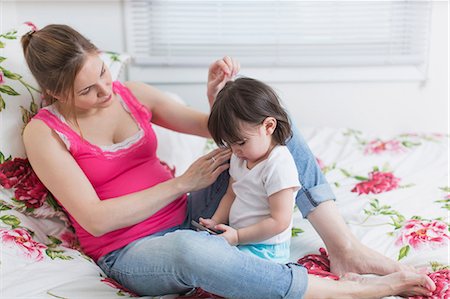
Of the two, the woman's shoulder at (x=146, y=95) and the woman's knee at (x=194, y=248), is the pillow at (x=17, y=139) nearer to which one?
the woman's shoulder at (x=146, y=95)

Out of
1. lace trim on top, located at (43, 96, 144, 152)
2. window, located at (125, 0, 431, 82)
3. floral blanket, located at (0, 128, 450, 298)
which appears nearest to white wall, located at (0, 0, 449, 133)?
window, located at (125, 0, 431, 82)

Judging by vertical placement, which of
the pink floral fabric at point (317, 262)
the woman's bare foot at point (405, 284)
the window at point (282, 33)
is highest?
the window at point (282, 33)

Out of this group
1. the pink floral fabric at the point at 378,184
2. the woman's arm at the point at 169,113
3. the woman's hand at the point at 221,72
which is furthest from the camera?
the pink floral fabric at the point at 378,184

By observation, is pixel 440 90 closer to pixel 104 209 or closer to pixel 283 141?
pixel 283 141

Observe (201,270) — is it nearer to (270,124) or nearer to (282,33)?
(270,124)

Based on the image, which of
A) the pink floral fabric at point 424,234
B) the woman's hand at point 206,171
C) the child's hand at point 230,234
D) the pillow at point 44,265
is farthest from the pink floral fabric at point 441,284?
the pillow at point 44,265

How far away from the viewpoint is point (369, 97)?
99.7 inches

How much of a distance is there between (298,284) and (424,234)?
1.50 feet

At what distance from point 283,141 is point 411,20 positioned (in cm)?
145

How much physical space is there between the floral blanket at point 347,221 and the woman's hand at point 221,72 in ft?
1.42

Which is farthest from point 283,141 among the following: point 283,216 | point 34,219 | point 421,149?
point 421,149

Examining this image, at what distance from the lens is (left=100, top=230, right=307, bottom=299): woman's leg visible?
1171 mm

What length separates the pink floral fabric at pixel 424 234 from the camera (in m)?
1.45

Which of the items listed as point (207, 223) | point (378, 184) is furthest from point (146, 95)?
point (378, 184)
